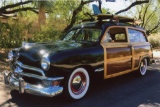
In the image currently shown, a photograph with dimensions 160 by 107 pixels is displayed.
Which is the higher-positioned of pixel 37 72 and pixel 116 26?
pixel 116 26

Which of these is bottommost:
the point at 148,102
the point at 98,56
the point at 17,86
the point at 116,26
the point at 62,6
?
the point at 148,102

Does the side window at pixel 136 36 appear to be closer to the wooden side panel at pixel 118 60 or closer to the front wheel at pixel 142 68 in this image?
the wooden side panel at pixel 118 60

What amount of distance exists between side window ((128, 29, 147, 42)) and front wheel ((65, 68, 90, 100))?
8.07 feet

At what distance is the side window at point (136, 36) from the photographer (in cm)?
741

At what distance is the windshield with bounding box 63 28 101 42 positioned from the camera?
6332 millimetres

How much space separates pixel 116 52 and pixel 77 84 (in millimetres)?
1568

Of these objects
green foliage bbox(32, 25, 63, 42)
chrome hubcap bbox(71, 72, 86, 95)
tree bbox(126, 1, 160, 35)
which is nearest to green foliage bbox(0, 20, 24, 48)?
green foliage bbox(32, 25, 63, 42)

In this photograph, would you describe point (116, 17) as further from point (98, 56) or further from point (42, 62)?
point (42, 62)

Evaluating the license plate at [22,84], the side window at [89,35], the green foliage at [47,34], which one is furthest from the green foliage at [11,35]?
the license plate at [22,84]

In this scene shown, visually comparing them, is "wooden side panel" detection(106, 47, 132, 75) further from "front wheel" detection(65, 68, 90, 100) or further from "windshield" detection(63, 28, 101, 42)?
"front wheel" detection(65, 68, 90, 100)

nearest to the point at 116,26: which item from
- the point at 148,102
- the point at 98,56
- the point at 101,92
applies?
the point at 98,56

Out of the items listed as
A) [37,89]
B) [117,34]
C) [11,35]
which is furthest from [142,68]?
[11,35]

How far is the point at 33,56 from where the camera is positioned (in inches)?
201

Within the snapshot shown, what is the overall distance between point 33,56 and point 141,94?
108 inches
